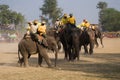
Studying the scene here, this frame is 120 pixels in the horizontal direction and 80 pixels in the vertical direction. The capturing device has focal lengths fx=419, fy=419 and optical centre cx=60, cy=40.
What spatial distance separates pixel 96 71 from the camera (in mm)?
16234

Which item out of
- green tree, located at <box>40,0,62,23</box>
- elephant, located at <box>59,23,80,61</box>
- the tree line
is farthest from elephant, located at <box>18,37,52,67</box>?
green tree, located at <box>40,0,62,23</box>

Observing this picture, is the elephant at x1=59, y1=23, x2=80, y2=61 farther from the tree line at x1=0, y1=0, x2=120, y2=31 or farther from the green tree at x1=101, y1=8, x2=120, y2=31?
the green tree at x1=101, y1=8, x2=120, y2=31

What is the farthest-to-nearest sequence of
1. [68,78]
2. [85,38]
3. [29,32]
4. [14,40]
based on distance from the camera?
[14,40], [85,38], [29,32], [68,78]

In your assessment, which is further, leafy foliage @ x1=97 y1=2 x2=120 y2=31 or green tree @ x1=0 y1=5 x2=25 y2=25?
leafy foliage @ x1=97 y1=2 x2=120 y2=31

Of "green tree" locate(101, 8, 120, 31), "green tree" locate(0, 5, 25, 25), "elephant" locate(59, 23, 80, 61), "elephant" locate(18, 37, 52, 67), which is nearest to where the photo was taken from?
"elephant" locate(18, 37, 52, 67)

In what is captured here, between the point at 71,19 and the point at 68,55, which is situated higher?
the point at 71,19

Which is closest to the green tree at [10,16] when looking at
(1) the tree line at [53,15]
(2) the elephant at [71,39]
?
(1) the tree line at [53,15]

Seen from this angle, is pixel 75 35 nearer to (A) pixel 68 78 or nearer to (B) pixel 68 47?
(B) pixel 68 47

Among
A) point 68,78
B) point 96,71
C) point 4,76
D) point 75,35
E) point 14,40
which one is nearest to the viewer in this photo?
point 68,78

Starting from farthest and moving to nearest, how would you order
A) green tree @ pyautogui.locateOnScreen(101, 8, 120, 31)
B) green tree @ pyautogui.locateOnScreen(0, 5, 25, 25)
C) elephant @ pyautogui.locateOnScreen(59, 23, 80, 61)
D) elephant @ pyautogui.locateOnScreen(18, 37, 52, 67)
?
green tree @ pyautogui.locateOnScreen(101, 8, 120, 31) → green tree @ pyautogui.locateOnScreen(0, 5, 25, 25) → elephant @ pyautogui.locateOnScreen(59, 23, 80, 61) → elephant @ pyautogui.locateOnScreen(18, 37, 52, 67)

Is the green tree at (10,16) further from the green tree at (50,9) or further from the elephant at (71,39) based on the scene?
the elephant at (71,39)

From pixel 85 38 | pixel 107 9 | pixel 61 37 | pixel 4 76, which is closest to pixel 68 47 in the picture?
pixel 61 37

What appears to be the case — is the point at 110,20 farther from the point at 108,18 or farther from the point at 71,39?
the point at 71,39

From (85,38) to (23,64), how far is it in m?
7.65
